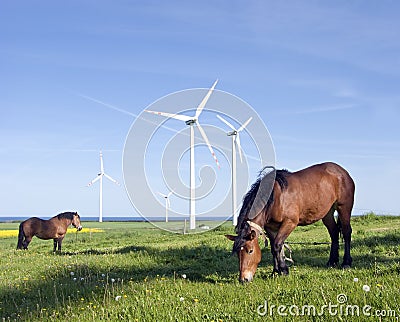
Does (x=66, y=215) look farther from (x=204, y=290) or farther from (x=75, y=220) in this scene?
(x=204, y=290)

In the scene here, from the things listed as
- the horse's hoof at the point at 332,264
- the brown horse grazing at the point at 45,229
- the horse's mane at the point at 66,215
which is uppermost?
the horse's hoof at the point at 332,264

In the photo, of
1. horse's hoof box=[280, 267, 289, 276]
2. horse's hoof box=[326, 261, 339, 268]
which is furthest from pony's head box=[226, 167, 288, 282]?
horse's hoof box=[326, 261, 339, 268]

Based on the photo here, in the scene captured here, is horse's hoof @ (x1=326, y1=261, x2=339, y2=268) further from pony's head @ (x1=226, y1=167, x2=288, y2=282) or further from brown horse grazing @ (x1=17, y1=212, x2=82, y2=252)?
brown horse grazing @ (x1=17, y1=212, x2=82, y2=252)

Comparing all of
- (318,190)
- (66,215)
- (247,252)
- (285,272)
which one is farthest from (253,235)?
(66,215)

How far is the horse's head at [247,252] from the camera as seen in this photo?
313 inches

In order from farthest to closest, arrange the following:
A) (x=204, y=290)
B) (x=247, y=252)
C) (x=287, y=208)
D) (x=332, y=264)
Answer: (x=332, y=264)
(x=287, y=208)
(x=247, y=252)
(x=204, y=290)

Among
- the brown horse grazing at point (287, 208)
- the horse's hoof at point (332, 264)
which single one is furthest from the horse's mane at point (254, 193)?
the horse's hoof at point (332, 264)

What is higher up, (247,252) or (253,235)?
(253,235)

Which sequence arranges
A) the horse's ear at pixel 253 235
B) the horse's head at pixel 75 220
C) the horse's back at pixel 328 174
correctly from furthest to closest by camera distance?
the horse's head at pixel 75 220, the horse's back at pixel 328 174, the horse's ear at pixel 253 235

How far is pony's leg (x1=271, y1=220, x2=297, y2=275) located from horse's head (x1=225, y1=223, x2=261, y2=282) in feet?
2.32

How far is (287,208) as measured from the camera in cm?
919

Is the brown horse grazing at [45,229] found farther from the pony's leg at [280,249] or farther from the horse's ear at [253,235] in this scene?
the horse's ear at [253,235]

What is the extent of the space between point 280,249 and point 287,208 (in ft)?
2.82

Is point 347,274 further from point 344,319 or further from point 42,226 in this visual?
point 42,226
